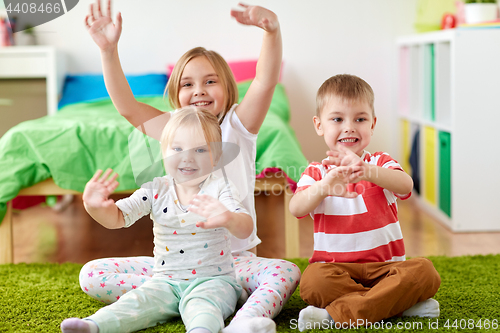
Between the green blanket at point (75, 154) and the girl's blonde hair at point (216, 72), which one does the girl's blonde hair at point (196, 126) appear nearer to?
the girl's blonde hair at point (216, 72)

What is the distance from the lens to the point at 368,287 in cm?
94

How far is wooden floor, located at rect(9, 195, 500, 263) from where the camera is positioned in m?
1.59

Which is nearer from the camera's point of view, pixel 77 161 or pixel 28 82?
pixel 77 161

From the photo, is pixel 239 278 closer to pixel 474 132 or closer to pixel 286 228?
pixel 286 228

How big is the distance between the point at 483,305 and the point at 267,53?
2.10 ft

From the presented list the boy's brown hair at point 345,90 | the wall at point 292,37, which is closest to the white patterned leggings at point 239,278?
the boy's brown hair at point 345,90

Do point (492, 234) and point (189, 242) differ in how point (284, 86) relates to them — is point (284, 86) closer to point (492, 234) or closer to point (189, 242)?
point (492, 234)

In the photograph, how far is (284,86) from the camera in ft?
9.04

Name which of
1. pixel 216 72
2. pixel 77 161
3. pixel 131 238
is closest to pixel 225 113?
pixel 216 72

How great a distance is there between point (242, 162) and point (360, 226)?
29 cm

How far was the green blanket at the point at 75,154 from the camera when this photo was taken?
1436 millimetres

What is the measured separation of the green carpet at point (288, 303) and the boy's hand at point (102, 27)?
0.52m

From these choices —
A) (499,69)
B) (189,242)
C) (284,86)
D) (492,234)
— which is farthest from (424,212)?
(189,242)

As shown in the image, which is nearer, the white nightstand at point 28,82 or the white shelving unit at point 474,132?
the white shelving unit at point 474,132
